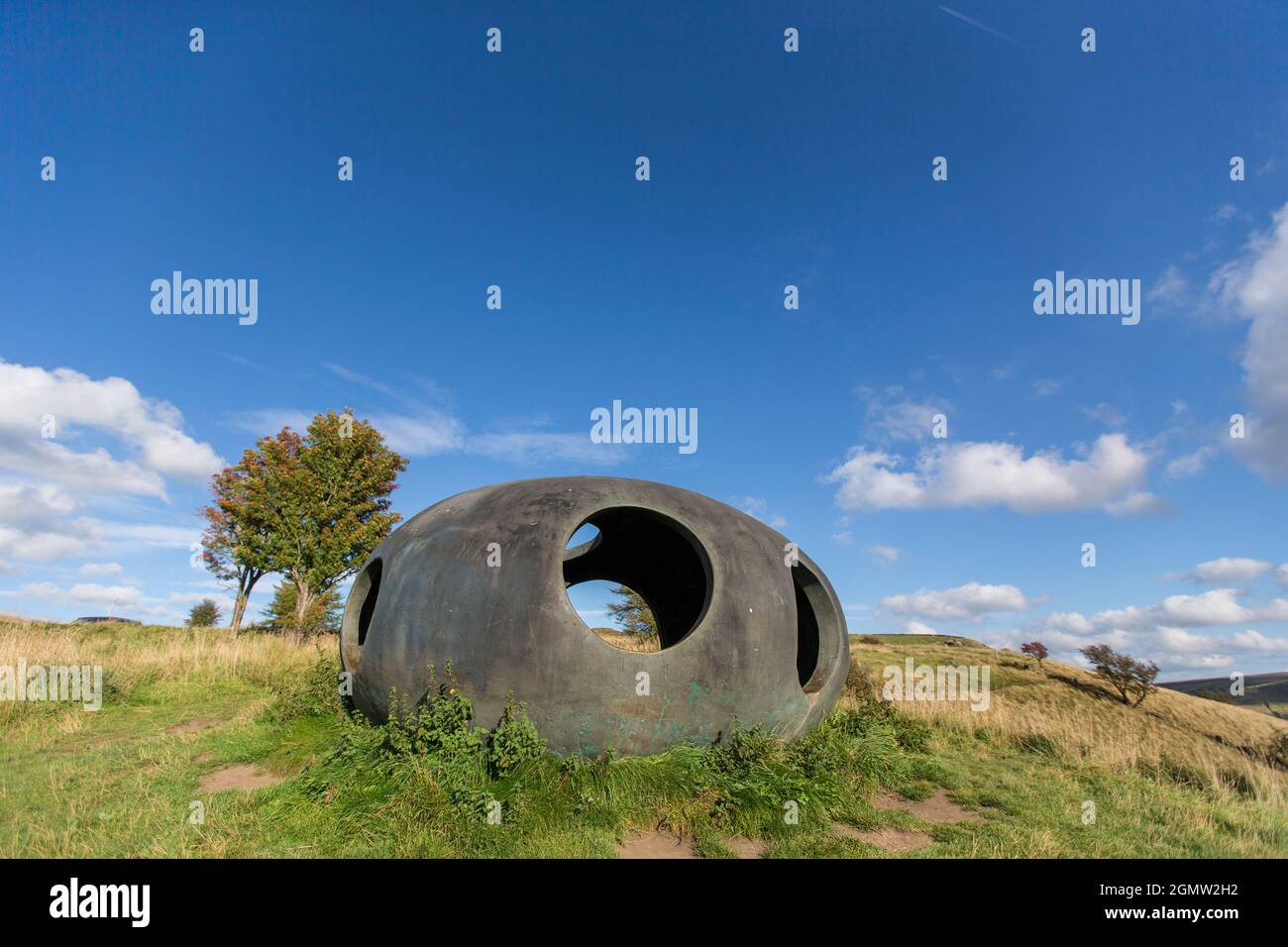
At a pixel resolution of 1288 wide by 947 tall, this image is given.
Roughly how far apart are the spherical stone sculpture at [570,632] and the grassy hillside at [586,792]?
0.33m

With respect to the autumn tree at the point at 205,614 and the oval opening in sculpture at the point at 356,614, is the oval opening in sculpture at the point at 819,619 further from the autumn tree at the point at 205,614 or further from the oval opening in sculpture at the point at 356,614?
the autumn tree at the point at 205,614

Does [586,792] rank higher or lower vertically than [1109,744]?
higher

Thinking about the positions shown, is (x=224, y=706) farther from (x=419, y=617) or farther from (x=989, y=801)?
(x=989, y=801)

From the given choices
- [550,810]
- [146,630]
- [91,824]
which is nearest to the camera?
[550,810]

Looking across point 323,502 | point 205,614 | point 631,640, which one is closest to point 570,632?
point 631,640

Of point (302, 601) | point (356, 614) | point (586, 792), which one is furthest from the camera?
point (302, 601)

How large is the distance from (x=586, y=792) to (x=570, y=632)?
144cm

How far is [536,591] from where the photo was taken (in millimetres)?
5988

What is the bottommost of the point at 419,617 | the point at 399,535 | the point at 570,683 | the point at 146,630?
the point at 146,630

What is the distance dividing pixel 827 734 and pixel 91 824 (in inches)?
314

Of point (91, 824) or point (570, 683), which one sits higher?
point (570, 683)

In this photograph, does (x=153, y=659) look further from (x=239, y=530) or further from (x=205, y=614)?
(x=205, y=614)

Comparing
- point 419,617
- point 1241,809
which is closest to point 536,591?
point 419,617

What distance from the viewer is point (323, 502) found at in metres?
26.0
